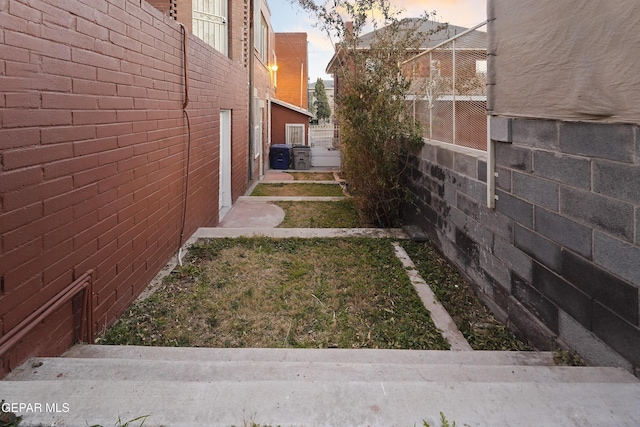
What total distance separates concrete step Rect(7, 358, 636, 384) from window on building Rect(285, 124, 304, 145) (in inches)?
739

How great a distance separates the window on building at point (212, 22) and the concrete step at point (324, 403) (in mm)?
7579

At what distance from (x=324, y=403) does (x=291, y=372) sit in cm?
47

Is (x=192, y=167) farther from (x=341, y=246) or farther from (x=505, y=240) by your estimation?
(x=505, y=240)

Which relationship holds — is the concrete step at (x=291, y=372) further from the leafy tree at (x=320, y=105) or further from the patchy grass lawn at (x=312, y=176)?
the leafy tree at (x=320, y=105)

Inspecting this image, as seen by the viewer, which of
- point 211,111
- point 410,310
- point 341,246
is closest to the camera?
point 410,310

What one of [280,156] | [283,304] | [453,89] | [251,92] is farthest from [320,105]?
[283,304]

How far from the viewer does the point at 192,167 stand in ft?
19.0

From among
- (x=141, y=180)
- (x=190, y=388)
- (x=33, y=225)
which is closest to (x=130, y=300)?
(x=141, y=180)

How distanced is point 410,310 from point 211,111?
184 inches

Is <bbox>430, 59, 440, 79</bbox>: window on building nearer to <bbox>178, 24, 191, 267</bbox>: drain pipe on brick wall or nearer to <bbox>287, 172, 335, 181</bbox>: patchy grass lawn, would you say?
<bbox>178, 24, 191, 267</bbox>: drain pipe on brick wall

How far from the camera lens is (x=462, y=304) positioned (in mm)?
4039

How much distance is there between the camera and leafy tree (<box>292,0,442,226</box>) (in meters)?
6.43

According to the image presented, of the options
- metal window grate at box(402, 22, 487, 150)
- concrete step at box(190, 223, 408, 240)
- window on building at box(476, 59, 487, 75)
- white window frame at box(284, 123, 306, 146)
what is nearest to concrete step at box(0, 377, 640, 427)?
metal window grate at box(402, 22, 487, 150)

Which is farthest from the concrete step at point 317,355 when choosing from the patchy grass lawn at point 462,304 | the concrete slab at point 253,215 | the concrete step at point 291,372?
the concrete slab at point 253,215
